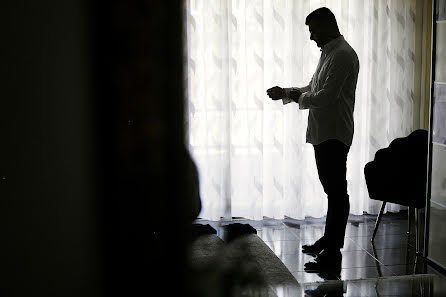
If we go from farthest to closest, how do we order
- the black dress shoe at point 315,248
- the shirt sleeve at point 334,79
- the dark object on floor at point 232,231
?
1. the black dress shoe at point 315,248
2. the shirt sleeve at point 334,79
3. the dark object on floor at point 232,231

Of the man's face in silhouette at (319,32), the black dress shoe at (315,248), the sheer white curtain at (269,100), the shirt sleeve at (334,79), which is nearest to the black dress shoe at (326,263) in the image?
the black dress shoe at (315,248)

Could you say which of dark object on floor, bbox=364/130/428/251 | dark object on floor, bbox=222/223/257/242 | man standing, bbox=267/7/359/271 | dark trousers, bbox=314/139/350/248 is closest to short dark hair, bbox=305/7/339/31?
man standing, bbox=267/7/359/271

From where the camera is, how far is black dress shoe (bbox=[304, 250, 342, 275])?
10.2 feet

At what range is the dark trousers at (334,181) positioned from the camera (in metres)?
3.04

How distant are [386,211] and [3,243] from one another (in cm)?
431

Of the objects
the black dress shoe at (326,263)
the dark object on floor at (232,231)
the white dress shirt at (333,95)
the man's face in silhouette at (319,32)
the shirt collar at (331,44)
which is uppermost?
the man's face in silhouette at (319,32)

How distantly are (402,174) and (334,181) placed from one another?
0.70 meters

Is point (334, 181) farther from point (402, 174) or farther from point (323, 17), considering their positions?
point (323, 17)

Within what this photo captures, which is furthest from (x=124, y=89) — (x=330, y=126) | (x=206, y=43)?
(x=206, y=43)

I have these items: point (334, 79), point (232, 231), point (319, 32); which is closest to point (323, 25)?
point (319, 32)

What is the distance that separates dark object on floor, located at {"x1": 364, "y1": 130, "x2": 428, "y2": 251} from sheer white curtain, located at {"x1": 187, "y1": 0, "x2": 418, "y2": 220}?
658 millimetres

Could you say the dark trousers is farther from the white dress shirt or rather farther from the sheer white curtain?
the sheer white curtain

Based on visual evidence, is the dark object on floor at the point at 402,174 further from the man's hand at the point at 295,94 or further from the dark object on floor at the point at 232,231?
the dark object on floor at the point at 232,231

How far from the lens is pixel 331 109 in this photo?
3.04m
